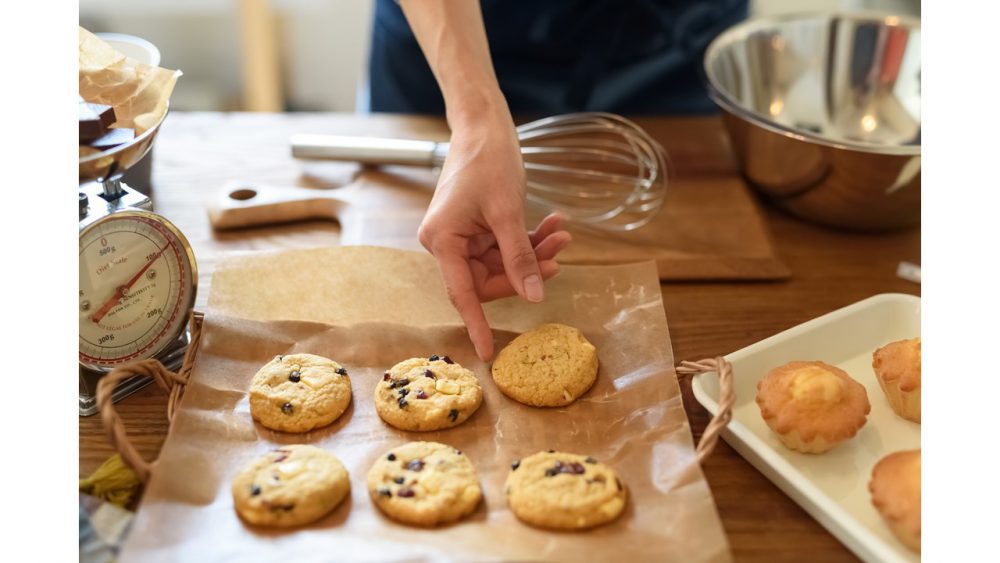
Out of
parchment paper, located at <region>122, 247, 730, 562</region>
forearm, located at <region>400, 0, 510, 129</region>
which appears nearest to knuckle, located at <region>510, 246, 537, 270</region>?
parchment paper, located at <region>122, 247, 730, 562</region>

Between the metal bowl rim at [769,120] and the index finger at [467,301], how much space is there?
0.61 metres

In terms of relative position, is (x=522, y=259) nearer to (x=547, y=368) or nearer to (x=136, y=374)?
(x=547, y=368)

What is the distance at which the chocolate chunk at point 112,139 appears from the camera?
2.92 feet

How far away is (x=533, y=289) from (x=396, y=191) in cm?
54

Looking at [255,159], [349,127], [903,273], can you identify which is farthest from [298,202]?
[903,273]

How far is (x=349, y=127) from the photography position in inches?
70.1

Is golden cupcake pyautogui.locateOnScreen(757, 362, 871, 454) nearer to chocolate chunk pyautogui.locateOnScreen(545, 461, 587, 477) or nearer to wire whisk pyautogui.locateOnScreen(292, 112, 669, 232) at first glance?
chocolate chunk pyautogui.locateOnScreen(545, 461, 587, 477)

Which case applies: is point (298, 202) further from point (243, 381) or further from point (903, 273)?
point (903, 273)

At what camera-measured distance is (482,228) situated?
3.85 ft

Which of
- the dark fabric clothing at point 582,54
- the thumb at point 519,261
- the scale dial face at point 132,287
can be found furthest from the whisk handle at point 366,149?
the scale dial face at point 132,287

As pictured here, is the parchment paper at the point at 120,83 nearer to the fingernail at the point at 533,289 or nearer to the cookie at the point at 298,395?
the cookie at the point at 298,395

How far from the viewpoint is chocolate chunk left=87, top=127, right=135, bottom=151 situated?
0.89 meters

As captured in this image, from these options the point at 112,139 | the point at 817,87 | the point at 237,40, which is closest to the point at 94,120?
the point at 112,139

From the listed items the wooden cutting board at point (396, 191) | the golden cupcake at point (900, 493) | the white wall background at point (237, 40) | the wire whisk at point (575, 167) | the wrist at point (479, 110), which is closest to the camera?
the golden cupcake at point (900, 493)
